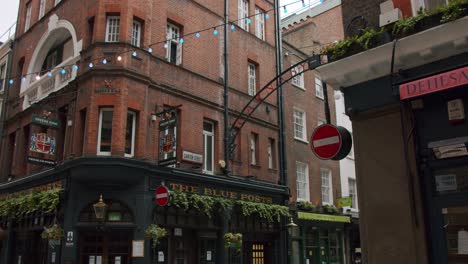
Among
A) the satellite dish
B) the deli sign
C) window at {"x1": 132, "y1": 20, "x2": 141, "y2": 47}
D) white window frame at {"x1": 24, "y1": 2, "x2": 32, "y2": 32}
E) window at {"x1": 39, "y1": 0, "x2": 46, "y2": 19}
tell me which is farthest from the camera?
white window frame at {"x1": 24, "y1": 2, "x2": 32, "y2": 32}

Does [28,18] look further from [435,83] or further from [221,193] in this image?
[435,83]

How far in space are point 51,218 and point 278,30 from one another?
14407 millimetres

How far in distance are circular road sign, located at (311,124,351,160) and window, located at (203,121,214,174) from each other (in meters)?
10.5

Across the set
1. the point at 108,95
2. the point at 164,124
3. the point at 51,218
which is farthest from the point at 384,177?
the point at 51,218

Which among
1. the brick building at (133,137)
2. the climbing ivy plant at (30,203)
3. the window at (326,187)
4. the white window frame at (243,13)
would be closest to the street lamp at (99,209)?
the brick building at (133,137)

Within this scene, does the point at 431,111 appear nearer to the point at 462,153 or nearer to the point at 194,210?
the point at 462,153

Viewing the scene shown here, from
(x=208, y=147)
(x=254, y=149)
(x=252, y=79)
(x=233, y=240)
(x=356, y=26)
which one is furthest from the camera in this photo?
(x=252, y=79)

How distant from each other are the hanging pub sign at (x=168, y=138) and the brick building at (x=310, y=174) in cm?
879

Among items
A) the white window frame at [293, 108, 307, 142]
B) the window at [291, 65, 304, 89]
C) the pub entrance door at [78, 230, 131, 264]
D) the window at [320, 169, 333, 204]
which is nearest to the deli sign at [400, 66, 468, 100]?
the pub entrance door at [78, 230, 131, 264]

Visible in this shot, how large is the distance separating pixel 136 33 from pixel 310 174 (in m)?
12.2

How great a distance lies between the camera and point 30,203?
638 inches

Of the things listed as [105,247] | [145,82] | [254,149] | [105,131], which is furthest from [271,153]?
[105,247]

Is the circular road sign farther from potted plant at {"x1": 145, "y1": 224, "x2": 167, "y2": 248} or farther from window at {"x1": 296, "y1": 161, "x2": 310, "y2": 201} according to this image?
window at {"x1": 296, "y1": 161, "x2": 310, "y2": 201}

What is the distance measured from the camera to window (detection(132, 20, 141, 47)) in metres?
16.5
